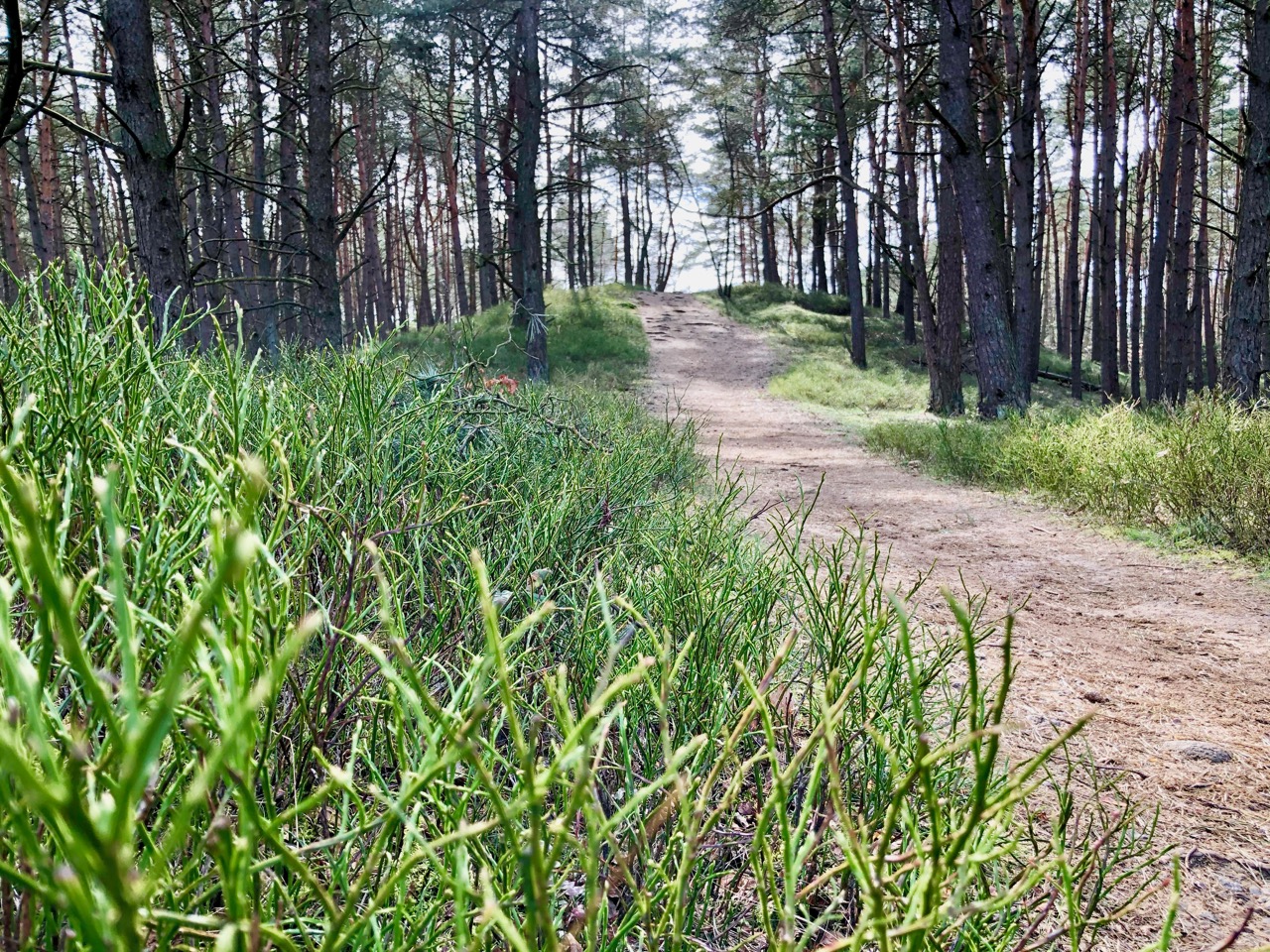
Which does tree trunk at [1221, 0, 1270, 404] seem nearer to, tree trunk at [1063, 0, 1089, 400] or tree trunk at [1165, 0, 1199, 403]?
tree trunk at [1165, 0, 1199, 403]

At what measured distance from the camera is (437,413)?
92.5 inches

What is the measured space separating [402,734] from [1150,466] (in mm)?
6082

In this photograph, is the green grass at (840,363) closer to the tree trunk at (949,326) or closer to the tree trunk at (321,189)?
the tree trunk at (949,326)

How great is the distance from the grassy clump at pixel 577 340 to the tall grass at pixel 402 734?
13.9m

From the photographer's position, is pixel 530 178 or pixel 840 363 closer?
pixel 530 178

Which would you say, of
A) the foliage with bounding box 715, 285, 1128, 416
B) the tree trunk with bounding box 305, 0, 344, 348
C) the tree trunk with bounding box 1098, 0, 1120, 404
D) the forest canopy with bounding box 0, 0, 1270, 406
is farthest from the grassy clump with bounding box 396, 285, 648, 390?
the tree trunk with bounding box 1098, 0, 1120, 404

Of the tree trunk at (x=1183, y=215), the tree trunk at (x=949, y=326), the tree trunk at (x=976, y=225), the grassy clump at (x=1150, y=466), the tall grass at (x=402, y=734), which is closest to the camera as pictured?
the tall grass at (x=402, y=734)

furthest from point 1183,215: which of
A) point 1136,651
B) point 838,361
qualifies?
point 1136,651

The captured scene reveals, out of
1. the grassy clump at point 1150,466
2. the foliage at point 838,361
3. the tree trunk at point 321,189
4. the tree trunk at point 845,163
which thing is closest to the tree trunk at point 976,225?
the grassy clump at point 1150,466

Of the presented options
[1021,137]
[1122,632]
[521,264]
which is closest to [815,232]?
[1021,137]

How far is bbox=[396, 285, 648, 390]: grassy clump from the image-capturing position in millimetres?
18281

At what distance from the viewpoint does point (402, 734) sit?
713 millimetres

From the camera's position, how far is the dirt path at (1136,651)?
2072mm

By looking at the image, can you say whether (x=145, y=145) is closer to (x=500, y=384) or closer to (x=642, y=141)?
(x=500, y=384)
